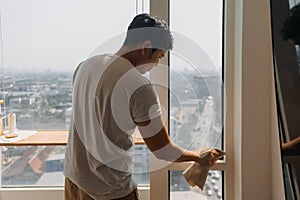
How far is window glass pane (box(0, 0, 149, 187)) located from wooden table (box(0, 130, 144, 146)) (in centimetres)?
6

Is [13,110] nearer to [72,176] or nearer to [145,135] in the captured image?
[72,176]

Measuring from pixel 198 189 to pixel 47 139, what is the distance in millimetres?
927

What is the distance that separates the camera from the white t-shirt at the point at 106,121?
1372 mm

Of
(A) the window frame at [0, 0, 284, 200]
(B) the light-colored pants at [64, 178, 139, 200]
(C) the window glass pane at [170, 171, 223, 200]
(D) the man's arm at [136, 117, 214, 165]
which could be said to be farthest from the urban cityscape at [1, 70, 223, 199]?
(B) the light-colored pants at [64, 178, 139, 200]

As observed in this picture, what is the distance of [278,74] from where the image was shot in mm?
997

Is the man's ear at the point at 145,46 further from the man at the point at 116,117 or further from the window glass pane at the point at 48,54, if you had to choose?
the window glass pane at the point at 48,54

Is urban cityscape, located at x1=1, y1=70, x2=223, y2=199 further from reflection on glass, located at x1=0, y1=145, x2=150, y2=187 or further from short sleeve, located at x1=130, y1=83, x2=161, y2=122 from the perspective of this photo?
short sleeve, located at x1=130, y1=83, x2=161, y2=122

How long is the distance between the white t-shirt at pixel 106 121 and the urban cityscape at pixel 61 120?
0.53m

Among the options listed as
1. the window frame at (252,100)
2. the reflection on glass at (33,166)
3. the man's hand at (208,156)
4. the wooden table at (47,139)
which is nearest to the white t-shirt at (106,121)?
the man's hand at (208,156)

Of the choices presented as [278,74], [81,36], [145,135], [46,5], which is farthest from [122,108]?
[46,5]

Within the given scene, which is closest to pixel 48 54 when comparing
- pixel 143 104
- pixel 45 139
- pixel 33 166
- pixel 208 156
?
pixel 45 139

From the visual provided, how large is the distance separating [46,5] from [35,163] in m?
1.01

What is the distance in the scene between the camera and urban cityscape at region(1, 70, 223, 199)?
192 cm

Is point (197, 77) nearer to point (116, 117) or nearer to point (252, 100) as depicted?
point (252, 100)
